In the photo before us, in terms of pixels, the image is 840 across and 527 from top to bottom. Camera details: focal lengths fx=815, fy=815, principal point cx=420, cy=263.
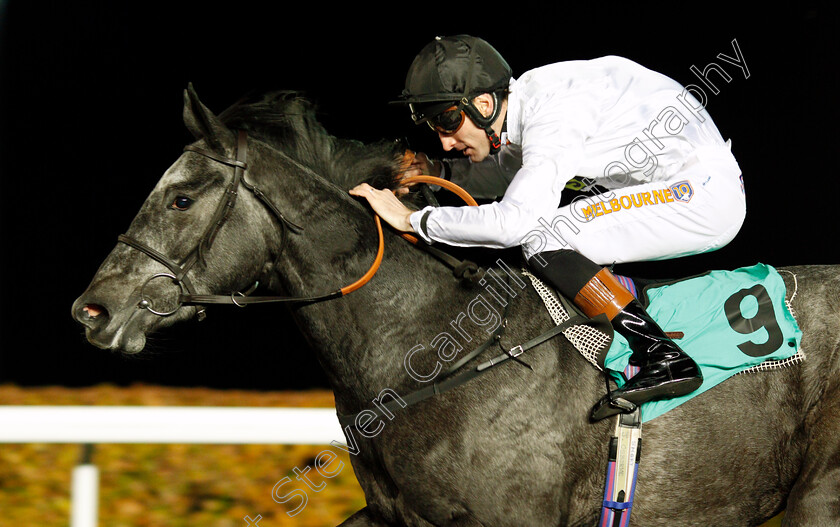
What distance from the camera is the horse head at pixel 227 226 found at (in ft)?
8.43

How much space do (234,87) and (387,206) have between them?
308cm

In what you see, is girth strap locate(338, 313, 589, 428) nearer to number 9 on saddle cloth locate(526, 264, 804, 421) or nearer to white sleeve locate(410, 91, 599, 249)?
number 9 on saddle cloth locate(526, 264, 804, 421)

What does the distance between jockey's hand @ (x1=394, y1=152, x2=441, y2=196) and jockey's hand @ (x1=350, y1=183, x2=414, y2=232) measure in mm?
176

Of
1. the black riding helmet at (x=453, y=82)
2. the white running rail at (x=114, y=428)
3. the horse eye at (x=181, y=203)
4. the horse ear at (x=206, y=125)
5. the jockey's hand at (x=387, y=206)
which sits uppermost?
the black riding helmet at (x=453, y=82)

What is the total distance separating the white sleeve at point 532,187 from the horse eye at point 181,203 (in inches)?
28.9

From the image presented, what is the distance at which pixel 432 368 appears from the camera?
274cm

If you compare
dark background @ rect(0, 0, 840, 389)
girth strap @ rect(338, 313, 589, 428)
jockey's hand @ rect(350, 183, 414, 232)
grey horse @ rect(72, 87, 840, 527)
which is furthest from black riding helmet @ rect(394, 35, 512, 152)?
dark background @ rect(0, 0, 840, 389)

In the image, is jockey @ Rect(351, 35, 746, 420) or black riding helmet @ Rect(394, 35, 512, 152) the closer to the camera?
jockey @ Rect(351, 35, 746, 420)

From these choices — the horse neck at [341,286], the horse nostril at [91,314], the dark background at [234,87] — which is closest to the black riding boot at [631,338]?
the horse neck at [341,286]

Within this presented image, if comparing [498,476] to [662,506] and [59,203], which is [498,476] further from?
[59,203]

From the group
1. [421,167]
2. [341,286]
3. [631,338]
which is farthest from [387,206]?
[631,338]

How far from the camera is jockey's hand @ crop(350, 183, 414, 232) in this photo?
111 inches

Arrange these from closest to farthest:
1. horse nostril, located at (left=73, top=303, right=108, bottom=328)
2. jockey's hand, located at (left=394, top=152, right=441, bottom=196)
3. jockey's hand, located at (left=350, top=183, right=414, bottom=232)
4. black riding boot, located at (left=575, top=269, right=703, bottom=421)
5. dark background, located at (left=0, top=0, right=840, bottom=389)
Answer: horse nostril, located at (left=73, top=303, right=108, bottom=328), black riding boot, located at (left=575, top=269, right=703, bottom=421), jockey's hand, located at (left=350, top=183, right=414, bottom=232), jockey's hand, located at (left=394, top=152, right=441, bottom=196), dark background, located at (left=0, top=0, right=840, bottom=389)

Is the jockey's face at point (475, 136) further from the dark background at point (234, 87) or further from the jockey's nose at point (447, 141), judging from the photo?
the dark background at point (234, 87)
